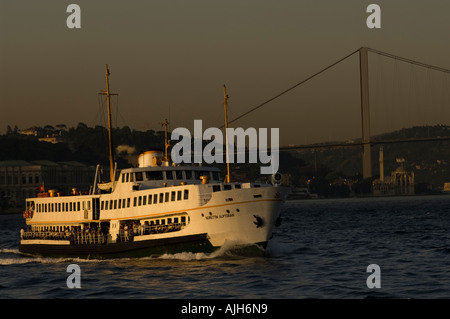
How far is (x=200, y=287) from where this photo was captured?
33.9 meters

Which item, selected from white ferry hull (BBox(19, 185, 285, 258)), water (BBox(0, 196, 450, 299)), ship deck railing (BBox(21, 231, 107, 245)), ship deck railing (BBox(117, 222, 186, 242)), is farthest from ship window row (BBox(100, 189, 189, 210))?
water (BBox(0, 196, 450, 299))

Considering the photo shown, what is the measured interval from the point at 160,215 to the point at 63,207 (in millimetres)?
11302

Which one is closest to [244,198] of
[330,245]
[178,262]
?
[178,262]

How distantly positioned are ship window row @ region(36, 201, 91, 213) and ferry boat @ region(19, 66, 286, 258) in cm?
7

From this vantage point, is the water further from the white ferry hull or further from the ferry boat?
the ferry boat

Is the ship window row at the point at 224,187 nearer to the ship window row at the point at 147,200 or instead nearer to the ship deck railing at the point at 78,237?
the ship window row at the point at 147,200

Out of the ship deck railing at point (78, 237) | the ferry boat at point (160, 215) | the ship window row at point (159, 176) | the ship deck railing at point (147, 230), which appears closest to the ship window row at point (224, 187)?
the ferry boat at point (160, 215)

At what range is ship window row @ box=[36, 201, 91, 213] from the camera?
50812mm

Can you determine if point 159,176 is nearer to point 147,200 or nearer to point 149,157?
point 149,157

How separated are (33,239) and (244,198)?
20.5 metres
